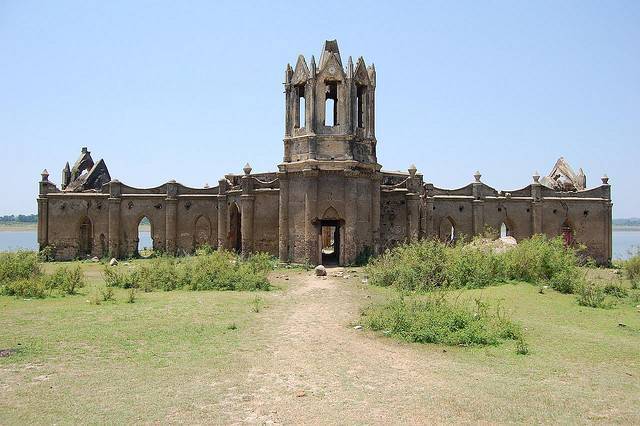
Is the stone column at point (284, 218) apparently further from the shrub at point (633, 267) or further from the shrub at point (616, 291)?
the shrub at point (633, 267)

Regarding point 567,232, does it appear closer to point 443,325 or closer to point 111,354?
point 443,325

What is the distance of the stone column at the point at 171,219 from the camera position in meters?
31.0

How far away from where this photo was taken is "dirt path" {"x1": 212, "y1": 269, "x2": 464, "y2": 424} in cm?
656

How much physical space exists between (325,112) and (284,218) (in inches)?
209

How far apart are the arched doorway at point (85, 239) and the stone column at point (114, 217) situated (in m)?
2.36

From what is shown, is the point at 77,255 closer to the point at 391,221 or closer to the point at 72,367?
the point at 391,221

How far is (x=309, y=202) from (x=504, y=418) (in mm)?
18354

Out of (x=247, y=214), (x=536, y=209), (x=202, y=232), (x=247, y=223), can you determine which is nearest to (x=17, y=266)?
(x=247, y=223)

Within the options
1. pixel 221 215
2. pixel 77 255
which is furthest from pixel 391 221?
pixel 77 255

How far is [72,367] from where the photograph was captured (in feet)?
27.6

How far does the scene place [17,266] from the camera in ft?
59.4

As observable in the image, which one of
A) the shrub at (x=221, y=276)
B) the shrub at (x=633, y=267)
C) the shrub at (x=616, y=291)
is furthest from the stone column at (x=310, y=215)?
the shrub at (x=633, y=267)

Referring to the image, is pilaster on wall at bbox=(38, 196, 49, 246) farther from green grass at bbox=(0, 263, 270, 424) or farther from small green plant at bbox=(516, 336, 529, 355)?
small green plant at bbox=(516, 336, 529, 355)

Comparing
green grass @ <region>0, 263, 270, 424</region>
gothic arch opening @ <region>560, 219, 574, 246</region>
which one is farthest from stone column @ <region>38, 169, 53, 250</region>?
gothic arch opening @ <region>560, 219, 574, 246</region>
